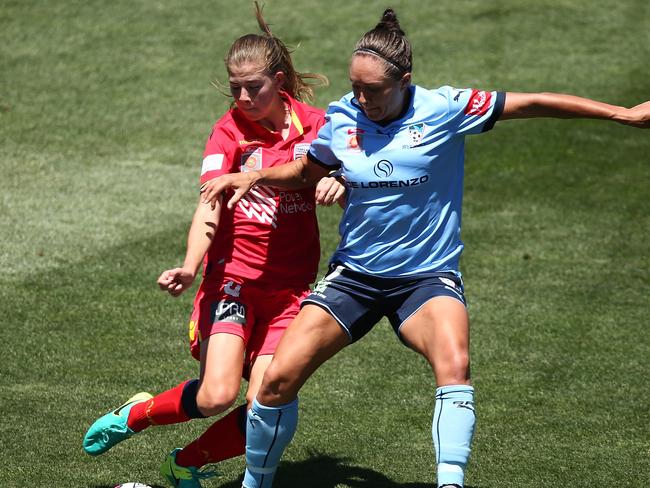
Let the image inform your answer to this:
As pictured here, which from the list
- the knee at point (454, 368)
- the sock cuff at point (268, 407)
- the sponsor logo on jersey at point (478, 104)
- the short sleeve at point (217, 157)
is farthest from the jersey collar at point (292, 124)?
the knee at point (454, 368)

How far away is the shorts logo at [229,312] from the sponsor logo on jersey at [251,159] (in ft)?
2.15

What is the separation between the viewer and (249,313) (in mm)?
5484

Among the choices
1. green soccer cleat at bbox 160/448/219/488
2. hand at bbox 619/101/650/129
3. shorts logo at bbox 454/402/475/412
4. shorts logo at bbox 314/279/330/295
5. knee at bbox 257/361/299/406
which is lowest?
green soccer cleat at bbox 160/448/219/488

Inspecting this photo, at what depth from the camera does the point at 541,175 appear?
11727 millimetres

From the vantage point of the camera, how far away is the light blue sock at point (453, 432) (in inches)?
181

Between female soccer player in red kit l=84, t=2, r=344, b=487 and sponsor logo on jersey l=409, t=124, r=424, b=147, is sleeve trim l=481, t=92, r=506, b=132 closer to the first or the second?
sponsor logo on jersey l=409, t=124, r=424, b=147

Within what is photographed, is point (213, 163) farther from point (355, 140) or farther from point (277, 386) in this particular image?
point (277, 386)

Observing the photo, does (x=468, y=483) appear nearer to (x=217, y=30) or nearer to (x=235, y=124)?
(x=235, y=124)

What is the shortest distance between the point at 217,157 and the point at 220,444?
1.42 meters

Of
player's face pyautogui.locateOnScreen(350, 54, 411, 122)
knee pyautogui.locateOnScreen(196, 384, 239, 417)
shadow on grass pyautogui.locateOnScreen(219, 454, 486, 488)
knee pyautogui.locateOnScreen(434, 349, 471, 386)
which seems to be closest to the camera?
knee pyautogui.locateOnScreen(434, 349, 471, 386)

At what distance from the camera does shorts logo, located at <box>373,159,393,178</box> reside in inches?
195

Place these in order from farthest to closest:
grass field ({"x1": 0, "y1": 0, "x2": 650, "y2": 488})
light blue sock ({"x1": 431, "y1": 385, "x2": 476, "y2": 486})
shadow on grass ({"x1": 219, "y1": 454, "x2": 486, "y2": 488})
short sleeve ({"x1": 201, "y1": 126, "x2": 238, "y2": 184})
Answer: grass field ({"x1": 0, "y1": 0, "x2": 650, "y2": 488}) < shadow on grass ({"x1": 219, "y1": 454, "x2": 486, "y2": 488}) < short sleeve ({"x1": 201, "y1": 126, "x2": 238, "y2": 184}) < light blue sock ({"x1": 431, "y1": 385, "x2": 476, "y2": 486})

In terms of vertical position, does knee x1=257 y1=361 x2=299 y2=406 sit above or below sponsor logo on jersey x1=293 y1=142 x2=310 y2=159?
below

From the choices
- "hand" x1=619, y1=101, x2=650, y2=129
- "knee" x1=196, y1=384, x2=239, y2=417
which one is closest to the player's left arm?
"hand" x1=619, y1=101, x2=650, y2=129
